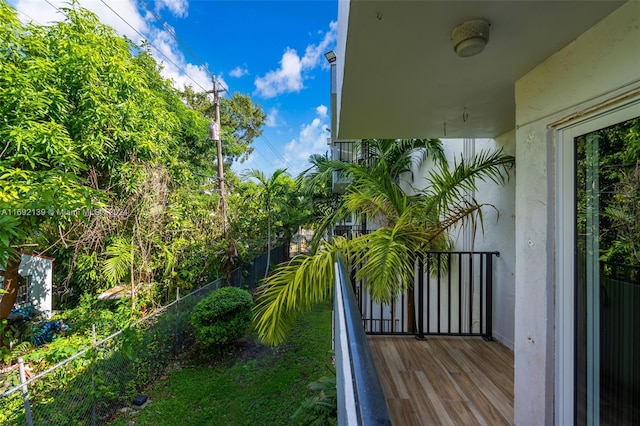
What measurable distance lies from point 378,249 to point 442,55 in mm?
1577

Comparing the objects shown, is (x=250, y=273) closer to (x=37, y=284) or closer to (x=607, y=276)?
(x=37, y=284)

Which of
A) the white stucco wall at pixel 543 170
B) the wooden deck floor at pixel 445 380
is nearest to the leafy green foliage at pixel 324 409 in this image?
the wooden deck floor at pixel 445 380

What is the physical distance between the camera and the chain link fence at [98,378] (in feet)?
9.71

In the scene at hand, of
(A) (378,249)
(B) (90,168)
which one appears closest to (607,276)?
(A) (378,249)

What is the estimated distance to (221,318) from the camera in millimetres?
5375

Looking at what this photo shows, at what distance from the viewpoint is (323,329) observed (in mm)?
6777

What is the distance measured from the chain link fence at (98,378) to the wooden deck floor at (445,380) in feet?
11.5

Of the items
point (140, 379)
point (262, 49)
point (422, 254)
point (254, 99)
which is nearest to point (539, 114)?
point (422, 254)

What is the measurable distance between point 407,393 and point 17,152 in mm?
5934

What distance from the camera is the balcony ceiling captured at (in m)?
1.26

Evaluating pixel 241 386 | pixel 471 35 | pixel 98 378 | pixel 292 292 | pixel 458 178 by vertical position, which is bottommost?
pixel 241 386

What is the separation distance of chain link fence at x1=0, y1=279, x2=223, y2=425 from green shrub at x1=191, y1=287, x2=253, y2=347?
53cm

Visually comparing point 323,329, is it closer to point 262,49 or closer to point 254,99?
point 262,49

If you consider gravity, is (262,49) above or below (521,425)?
above
